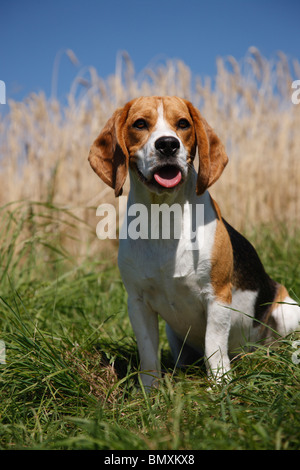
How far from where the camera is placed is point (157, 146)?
2.65 metres

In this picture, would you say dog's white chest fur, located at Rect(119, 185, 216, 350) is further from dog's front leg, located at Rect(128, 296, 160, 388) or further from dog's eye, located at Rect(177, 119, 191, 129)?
dog's eye, located at Rect(177, 119, 191, 129)

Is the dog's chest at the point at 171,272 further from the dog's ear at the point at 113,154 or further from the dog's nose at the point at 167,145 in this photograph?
the dog's nose at the point at 167,145

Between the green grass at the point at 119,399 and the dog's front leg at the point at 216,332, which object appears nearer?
the green grass at the point at 119,399

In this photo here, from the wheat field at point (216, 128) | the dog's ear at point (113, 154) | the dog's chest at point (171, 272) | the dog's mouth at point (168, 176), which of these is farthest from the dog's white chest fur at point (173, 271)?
the wheat field at point (216, 128)

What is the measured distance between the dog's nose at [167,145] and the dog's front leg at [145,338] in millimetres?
936

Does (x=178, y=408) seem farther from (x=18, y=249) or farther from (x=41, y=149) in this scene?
(x=41, y=149)

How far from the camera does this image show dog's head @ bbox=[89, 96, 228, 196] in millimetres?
2689

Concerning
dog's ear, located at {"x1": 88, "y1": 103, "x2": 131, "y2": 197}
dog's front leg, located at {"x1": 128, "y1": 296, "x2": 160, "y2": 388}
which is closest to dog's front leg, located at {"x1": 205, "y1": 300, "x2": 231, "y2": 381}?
dog's front leg, located at {"x1": 128, "y1": 296, "x2": 160, "y2": 388}

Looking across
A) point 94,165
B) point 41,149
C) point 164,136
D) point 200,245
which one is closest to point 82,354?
point 200,245

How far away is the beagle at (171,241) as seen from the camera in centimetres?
281

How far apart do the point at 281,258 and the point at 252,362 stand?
266 centimetres

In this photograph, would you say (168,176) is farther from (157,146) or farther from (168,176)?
(157,146)

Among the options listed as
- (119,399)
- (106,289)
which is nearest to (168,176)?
(119,399)

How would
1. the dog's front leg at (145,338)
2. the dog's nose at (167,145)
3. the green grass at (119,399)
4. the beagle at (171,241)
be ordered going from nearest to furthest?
the green grass at (119,399), the dog's nose at (167,145), the beagle at (171,241), the dog's front leg at (145,338)
